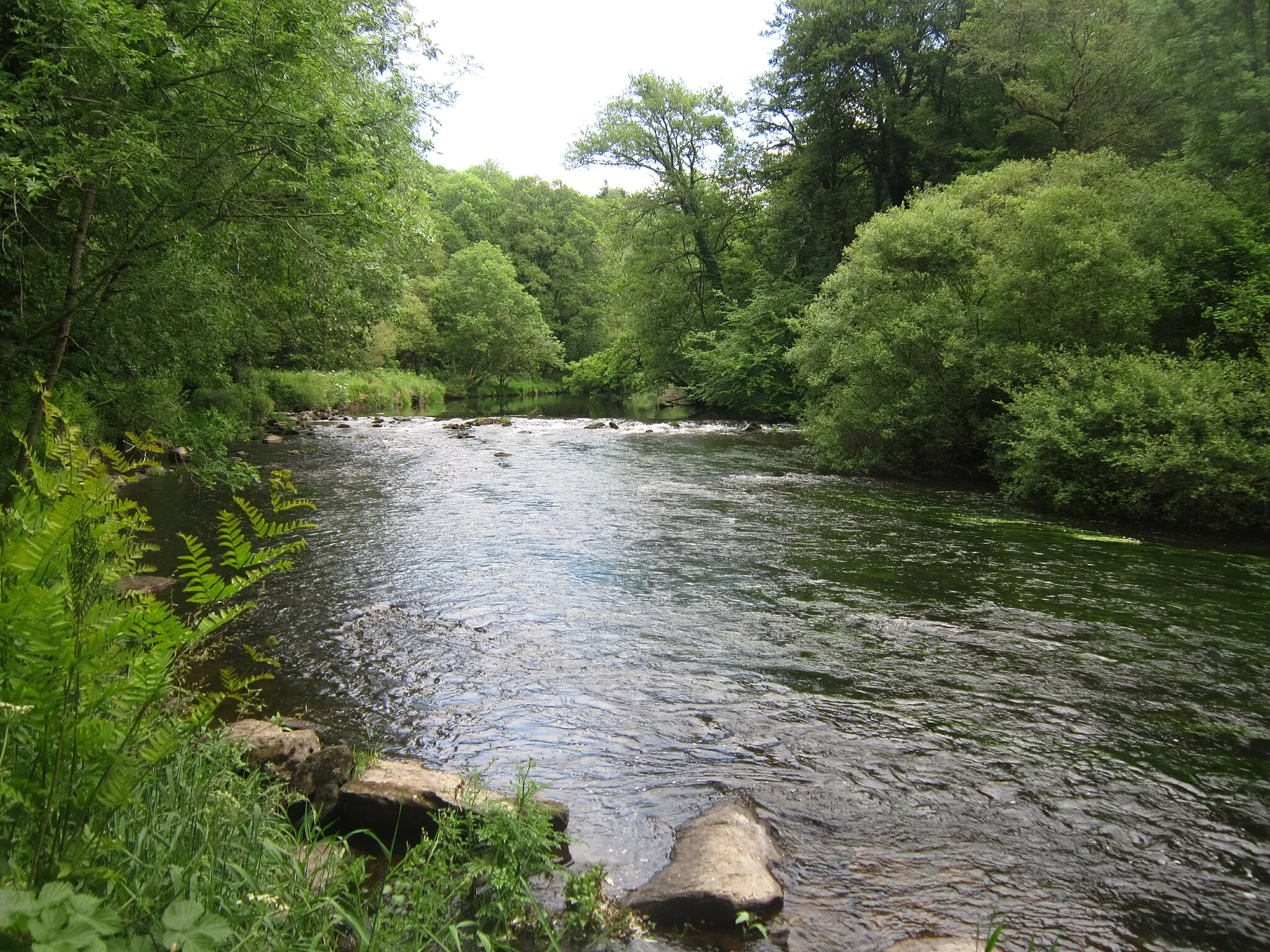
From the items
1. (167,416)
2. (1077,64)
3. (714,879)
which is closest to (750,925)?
(714,879)

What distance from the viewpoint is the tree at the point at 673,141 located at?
40.3 m

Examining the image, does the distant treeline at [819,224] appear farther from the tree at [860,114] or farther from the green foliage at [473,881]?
the green foliage at [473,881]

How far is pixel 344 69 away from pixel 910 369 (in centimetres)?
1371

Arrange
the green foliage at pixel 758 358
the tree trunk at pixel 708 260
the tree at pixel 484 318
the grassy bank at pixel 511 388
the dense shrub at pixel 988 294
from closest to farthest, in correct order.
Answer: the dense shrub at pixel 988 294 → the green foliage at pixel 758 358 → the tree trunk at pixel 708 260 → the tree at pixel 484 318 → the grassy bank at pixel 511 388

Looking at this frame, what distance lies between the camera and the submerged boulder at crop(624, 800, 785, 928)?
387cm

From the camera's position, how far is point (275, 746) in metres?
4.68

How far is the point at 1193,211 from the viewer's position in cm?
1595

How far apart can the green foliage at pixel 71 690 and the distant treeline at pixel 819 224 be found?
452cm

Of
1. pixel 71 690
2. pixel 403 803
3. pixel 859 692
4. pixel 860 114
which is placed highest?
pixel 860 114

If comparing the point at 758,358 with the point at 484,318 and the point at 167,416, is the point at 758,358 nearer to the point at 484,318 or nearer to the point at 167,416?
the point at 484,318

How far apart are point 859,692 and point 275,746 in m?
4.80

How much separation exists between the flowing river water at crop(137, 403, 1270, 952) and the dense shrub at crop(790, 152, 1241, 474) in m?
4.57

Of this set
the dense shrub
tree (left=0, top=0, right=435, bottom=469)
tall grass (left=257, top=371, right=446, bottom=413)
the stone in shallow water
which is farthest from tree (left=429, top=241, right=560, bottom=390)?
the stone in shallow water

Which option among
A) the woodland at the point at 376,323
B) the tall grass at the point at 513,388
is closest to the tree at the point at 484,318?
the tall grass at the point at 513,388
